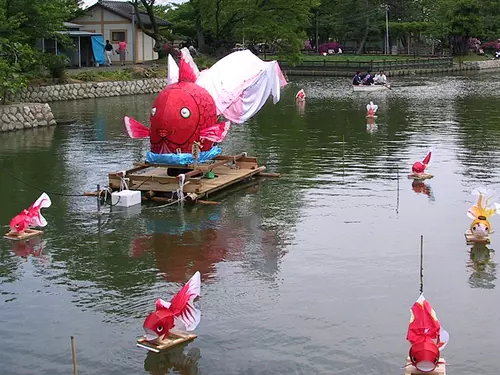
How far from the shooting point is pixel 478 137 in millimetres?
28047

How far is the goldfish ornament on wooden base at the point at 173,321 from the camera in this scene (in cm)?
1023

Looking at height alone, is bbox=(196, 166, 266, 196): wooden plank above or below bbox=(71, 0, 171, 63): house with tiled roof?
below

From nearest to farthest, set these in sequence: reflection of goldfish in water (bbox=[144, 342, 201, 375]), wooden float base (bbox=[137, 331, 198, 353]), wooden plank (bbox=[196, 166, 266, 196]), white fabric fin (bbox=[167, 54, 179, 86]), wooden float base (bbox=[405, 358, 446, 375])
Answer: wooden float base (bbox=[405, 358, 446, 375])
reflection of goldfish in water (bbox=[144, 342, 201, 375])
wooden float base (bbox=[137, 331, 198, 353])
wooden plank (bbox=[196, 166, 266, 196])
white fabric fin (bbox=[167, 54, 179, 86])

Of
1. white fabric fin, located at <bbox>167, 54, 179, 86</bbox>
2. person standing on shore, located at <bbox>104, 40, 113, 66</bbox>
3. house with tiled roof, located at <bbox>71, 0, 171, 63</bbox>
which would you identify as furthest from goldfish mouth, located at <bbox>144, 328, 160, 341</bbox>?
house with tiled roof, located at <bbox>71, 0, 171, 63</bbox>

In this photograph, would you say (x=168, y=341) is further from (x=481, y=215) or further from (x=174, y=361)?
(x=481, y=215)

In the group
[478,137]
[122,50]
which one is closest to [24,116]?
[478,137]

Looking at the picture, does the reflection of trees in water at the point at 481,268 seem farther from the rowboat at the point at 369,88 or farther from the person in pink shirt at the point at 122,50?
the person in pink shirt at the point at 122,50

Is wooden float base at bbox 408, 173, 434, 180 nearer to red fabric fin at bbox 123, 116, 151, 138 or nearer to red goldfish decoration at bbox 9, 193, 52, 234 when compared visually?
red fabric fin at bbox 123, 116, 151, 138

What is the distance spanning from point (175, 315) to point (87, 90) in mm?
34637

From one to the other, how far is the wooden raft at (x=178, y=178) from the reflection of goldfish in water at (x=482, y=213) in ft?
19.4

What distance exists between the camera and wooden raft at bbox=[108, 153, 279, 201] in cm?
1786

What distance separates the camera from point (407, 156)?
24.0m

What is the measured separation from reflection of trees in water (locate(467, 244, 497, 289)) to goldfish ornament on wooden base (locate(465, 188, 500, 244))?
19cm

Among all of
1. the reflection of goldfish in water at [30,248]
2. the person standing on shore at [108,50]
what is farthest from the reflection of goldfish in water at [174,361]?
the person standing on shore at [108,50]
